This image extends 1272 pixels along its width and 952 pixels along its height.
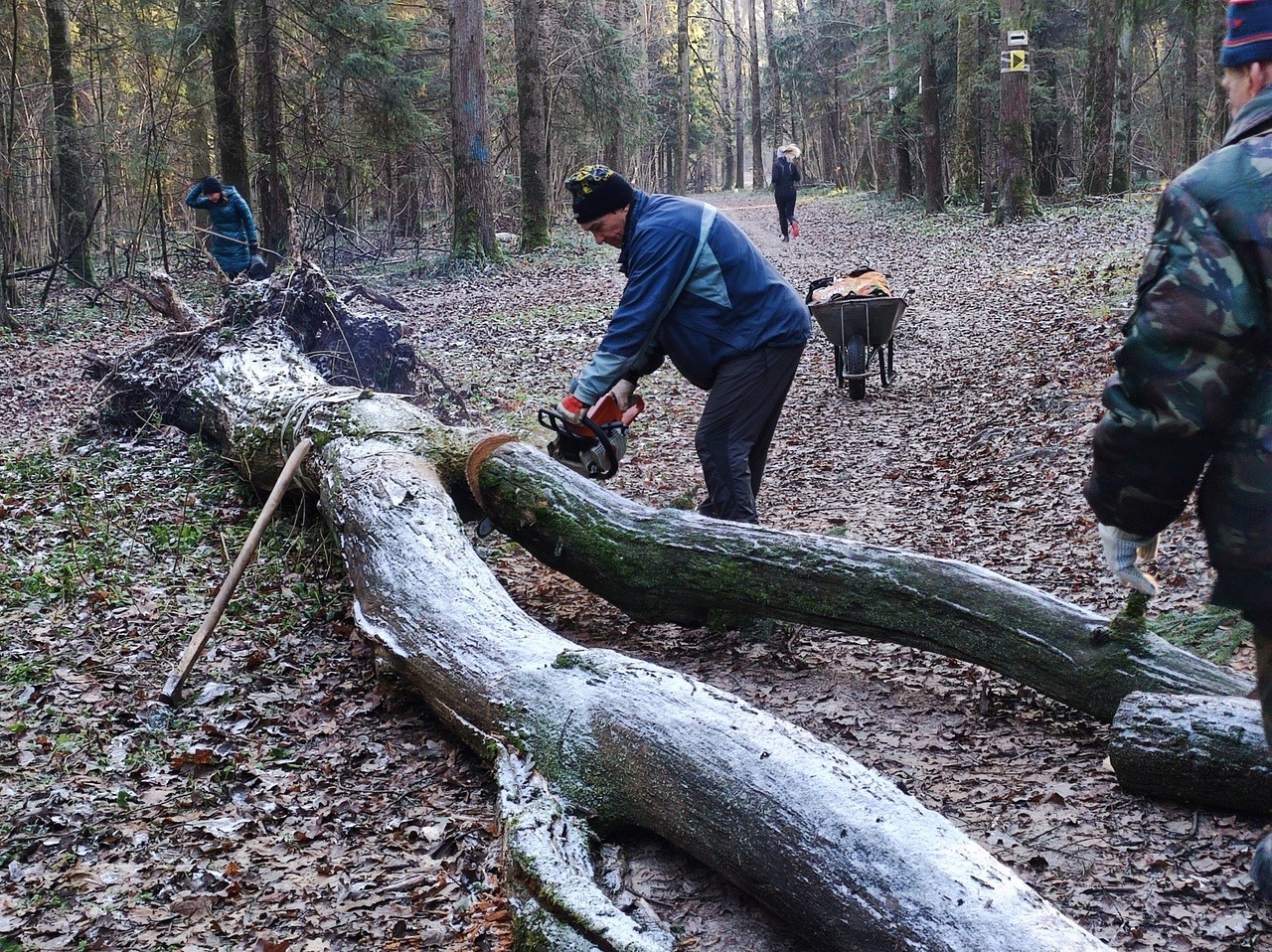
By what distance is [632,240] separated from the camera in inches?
202

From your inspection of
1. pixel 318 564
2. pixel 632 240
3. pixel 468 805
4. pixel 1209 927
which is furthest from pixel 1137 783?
pixel 318 564

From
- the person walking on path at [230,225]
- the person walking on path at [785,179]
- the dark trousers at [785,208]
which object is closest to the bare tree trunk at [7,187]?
the person walking on path at [230,225]

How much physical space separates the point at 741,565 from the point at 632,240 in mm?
1802

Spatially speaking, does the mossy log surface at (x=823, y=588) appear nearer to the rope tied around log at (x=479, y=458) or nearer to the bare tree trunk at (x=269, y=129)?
the rope tied around log at (x=479, y=458)

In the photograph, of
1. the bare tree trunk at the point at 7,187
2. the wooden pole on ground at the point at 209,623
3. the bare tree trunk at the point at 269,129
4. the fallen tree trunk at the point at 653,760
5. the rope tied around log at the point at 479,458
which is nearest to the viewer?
the fallen tree trunk at the point at 653,760

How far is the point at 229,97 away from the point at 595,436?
16501 mm

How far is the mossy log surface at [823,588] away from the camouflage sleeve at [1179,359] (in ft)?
4.88

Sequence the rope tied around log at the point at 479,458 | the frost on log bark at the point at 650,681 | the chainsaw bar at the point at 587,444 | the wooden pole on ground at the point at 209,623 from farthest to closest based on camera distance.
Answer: the rope tied around log at the point at 479,458, the chainsaw bar at the point at 587,444, the wooden pole on ground at the point at 209,623, the frost on log bark at the point at 650,681

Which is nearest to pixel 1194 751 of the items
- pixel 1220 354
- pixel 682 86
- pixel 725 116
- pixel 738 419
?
pixel 1220 354

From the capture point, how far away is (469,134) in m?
19.4

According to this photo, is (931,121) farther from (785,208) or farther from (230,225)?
(230,225)

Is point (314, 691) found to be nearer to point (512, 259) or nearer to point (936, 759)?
point (936, 759)

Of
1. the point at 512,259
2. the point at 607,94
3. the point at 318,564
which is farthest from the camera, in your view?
the point at 607,94

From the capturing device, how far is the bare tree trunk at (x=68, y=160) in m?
16.8
